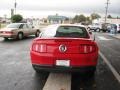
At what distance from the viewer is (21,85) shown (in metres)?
7.22

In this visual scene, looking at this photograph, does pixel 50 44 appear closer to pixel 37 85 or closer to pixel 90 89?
pixel 37 85

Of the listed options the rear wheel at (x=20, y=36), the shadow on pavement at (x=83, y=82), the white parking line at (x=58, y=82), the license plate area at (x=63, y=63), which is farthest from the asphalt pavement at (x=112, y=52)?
the rear wheel at (x=20, y=36)

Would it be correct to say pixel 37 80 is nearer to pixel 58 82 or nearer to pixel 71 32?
pixel 58 82

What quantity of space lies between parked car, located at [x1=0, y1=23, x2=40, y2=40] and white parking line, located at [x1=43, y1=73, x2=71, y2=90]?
1511 centimetres

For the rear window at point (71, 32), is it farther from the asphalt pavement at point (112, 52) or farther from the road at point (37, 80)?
the asphalt pavement at point (112, 52)

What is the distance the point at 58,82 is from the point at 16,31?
54.6 feet

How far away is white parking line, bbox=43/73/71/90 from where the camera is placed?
7.00 metres

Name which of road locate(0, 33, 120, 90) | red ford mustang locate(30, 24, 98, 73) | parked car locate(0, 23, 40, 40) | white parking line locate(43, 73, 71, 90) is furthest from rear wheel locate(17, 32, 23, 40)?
red ford mustang locate(30, 24, 98, 73)

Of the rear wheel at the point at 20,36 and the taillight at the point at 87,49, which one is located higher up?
the taillight at the point at 87,49

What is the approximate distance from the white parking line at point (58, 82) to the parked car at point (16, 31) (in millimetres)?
15114

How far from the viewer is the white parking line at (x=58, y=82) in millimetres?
7001

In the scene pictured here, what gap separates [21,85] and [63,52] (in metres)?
1.37

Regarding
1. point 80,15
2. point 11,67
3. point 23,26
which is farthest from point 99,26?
point 80,15


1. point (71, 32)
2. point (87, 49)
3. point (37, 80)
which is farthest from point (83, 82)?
point (71, 32)
